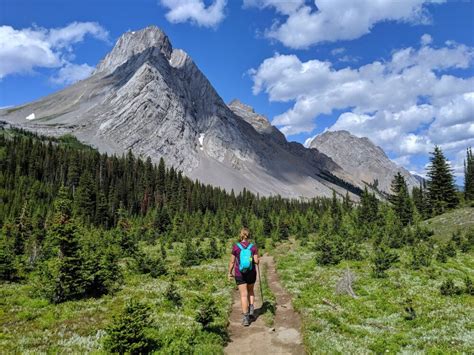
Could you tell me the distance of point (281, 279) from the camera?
26.7 meters

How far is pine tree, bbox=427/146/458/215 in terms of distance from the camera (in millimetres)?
70438

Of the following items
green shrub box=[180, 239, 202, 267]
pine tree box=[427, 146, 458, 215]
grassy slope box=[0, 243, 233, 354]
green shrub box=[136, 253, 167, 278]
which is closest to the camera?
grassy slope box=[0, 243, 233, 354]

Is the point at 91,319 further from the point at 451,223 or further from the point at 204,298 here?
the point at 451,223

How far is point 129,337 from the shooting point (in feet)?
35.7

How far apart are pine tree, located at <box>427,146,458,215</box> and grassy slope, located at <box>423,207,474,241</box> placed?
48.7 feet

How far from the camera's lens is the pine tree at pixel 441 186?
70.4 metres

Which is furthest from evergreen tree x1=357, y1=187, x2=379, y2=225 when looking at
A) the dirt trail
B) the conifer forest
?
the dirt trail

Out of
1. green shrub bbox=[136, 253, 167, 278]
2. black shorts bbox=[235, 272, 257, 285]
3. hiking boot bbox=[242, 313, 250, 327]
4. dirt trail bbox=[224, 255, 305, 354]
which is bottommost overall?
dirt trail bbox=[224, 255, 305, 354]

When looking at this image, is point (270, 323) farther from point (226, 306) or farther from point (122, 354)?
point (122, 354)

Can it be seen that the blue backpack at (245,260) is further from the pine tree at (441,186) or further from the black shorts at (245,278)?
the pine tree at (441,186)

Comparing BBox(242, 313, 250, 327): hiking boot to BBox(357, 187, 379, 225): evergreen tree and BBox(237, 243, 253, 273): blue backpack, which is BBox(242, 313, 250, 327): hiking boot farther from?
BBox(357, 187, 379, 225): evergreen tree

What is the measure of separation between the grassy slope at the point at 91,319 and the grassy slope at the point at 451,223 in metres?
38.7

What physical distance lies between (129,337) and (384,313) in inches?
475

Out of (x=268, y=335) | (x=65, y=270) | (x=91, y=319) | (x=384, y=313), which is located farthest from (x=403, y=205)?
(x=91, y=319)
